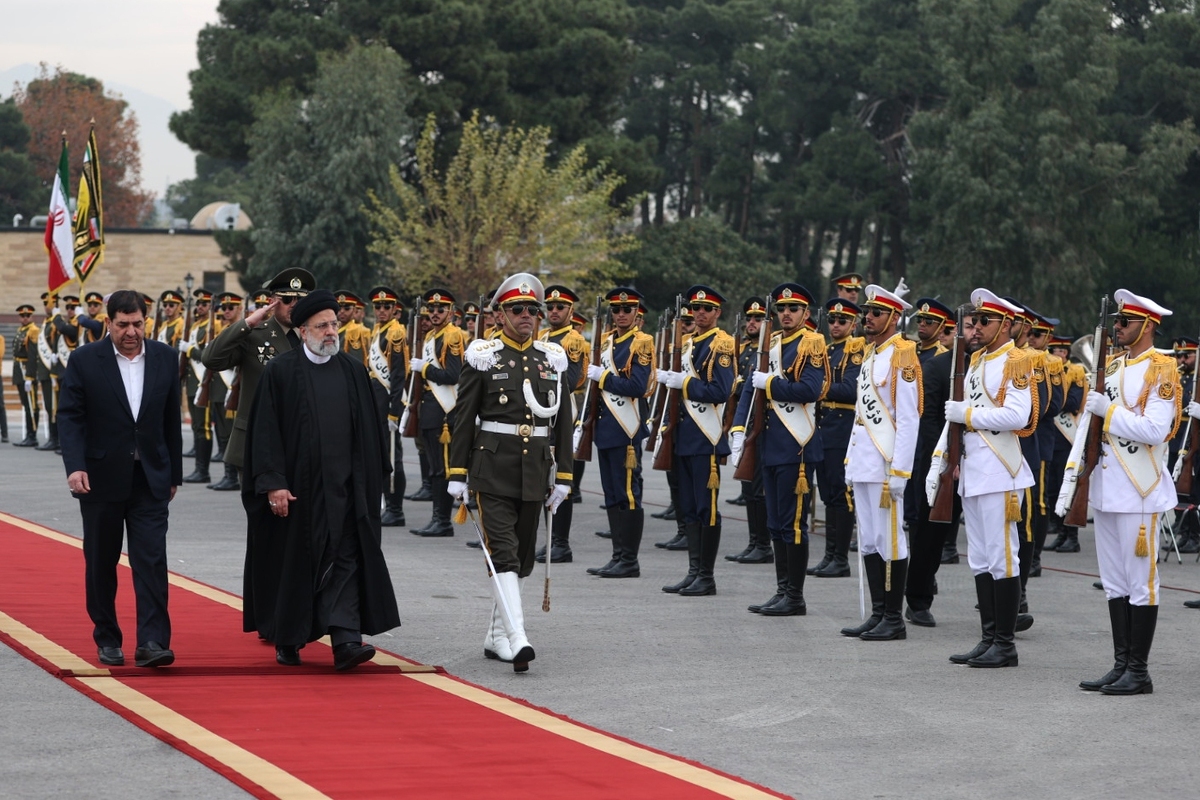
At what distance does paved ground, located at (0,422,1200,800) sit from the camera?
6301mm

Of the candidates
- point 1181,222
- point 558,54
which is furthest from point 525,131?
point 1181,222

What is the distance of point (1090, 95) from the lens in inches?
1822

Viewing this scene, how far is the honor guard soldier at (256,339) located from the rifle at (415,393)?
199cm

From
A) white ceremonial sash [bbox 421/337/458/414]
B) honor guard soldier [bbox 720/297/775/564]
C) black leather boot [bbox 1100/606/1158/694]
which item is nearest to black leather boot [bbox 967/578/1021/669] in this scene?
black leather boot [bbox 1100/606/1158/694]

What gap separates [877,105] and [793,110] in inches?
129

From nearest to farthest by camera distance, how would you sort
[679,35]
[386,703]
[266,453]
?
[386,703], [266,453], [679,35]

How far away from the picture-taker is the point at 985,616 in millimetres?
8977

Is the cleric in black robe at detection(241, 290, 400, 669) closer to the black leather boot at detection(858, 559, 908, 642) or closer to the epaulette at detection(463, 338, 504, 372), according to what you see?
the epaulette at detection(463, 338, 504, 372)

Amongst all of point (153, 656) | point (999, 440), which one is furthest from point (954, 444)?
point (153, 656)

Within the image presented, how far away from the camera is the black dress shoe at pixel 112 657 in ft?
25.9

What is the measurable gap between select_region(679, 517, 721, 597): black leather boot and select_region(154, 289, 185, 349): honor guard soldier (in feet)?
32.1

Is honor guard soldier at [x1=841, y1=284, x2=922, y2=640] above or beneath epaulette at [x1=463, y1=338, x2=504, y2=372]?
beneath

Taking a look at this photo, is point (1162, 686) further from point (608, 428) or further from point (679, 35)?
point (679, 35)

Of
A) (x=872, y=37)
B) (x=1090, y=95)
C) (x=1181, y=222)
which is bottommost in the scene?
(x=1181, y=222)
